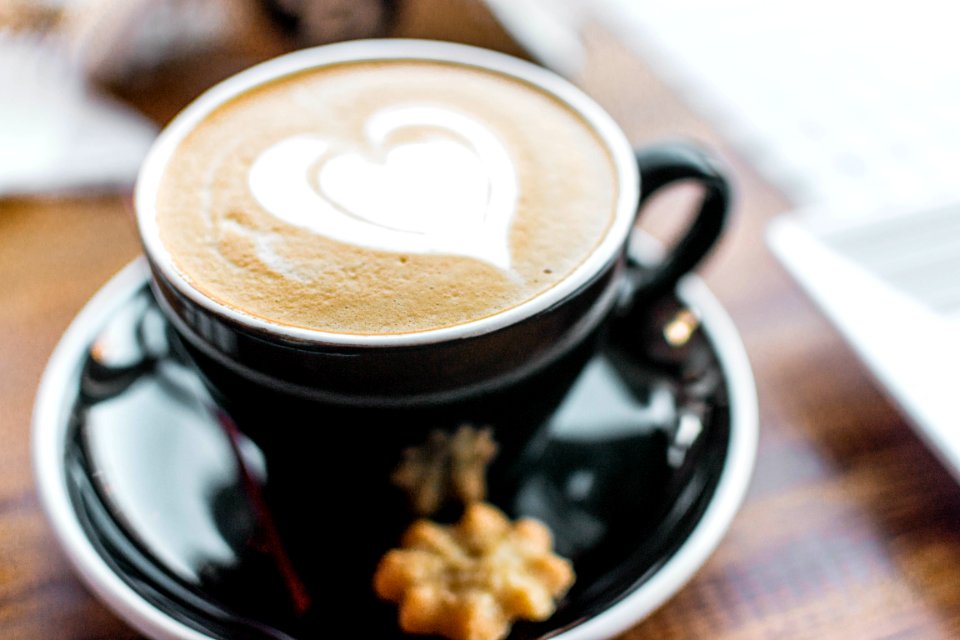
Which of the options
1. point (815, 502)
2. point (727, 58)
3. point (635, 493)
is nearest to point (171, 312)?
point (635, 493)

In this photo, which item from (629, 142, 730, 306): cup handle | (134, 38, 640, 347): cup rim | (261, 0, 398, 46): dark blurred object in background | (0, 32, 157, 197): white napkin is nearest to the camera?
(134, 38, 640, 347): cup rim

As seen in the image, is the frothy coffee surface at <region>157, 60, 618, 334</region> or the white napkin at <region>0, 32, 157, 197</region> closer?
the frothy coffee surface at <region>157, 60, 618, 334</region>

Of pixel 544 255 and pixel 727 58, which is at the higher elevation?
pixel 544 255

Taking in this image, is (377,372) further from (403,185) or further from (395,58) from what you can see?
(395,58)

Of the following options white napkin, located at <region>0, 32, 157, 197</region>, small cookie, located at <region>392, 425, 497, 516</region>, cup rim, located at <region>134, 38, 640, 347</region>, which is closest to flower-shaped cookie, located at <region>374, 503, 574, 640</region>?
small cookie, located at <region>392, 425, 497, 516</region>

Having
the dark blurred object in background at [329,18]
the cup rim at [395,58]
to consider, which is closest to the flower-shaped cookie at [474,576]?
the cup rim at [395,58]

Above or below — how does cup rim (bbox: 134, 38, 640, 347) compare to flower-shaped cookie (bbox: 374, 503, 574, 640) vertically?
above

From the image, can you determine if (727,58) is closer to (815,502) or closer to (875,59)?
(875,59)

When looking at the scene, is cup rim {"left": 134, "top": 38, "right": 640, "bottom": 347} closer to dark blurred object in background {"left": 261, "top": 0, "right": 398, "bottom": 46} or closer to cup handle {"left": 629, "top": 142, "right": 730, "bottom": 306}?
cup handle {"left": 629, "top": 142, "right": 730, "bottom": 306}
